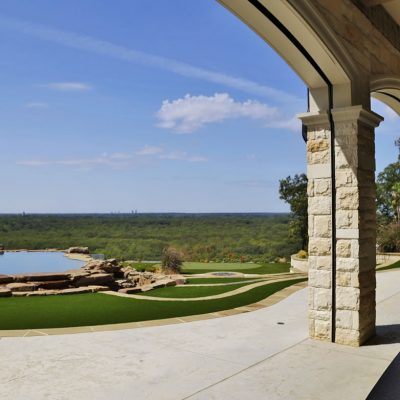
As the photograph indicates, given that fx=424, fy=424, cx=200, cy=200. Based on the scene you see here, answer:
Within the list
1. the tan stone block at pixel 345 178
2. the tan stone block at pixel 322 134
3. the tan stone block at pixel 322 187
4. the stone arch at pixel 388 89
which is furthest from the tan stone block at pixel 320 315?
the stone arch at pixel 388 89

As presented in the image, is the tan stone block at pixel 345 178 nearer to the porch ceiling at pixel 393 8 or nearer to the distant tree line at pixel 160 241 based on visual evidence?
the porch ceiling at pixel 393 8

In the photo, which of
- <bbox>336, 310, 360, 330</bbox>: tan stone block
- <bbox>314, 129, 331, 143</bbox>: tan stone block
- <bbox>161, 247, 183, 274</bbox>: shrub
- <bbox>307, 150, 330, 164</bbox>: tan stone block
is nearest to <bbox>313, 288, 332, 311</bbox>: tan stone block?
<bbox>336, 310, 360, 330</bbox>: tan stone block

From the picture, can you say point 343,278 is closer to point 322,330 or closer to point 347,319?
point 347,319

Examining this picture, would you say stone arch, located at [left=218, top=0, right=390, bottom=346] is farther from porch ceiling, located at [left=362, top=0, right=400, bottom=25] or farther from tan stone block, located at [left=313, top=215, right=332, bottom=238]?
porch ceiling, located at [left=362, top=0, right=400, bottom=25]

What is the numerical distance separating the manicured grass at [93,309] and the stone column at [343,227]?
264 centimetres

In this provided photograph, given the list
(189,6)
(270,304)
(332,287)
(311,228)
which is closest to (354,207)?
(311,228)

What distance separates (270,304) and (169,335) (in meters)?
2.73

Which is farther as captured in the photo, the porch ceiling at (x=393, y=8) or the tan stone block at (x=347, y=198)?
the porch ceiling at (x=393, y=8)

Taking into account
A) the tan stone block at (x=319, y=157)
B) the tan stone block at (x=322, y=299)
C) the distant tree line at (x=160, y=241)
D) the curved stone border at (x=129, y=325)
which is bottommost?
the distant tree line at (x=160, y=241)

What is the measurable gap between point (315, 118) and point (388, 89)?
2.15 meters

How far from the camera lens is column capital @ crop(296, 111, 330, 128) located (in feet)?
16.1

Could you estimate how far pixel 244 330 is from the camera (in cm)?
567

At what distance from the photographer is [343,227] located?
478cm

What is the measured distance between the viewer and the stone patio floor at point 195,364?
11.8 feet
